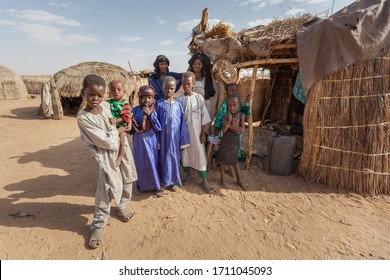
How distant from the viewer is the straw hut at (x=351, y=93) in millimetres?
3178

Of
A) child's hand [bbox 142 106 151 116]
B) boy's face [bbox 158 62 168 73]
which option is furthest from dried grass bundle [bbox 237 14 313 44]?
child's hand [bbox 142 106 151 116]

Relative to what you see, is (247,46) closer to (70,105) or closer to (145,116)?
(145,116)

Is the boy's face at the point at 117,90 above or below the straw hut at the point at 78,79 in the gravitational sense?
below

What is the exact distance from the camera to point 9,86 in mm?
14125

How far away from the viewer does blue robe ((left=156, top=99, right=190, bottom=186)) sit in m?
3.19

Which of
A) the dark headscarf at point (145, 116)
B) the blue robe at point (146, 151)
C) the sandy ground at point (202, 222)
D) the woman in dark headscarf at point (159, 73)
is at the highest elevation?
the woman in dark headscarf at point (159, 73)

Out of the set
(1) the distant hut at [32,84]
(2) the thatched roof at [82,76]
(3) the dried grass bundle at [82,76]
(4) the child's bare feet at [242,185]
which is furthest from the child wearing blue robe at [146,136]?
(1) the distant hut at [32,84]

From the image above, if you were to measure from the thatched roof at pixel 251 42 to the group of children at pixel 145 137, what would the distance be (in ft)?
4.27

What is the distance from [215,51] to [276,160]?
2431 mm

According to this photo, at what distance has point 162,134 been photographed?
326cm

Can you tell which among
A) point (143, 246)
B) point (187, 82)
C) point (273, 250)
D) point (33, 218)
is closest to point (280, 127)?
point (187, 82)

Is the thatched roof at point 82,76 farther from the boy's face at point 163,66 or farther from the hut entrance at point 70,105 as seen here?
the boy's face at point 163,66

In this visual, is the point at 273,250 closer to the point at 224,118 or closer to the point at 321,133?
the point at 224,118

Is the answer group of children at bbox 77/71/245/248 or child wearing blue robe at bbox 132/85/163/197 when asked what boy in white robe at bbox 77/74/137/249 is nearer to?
group of children at bbox 77/71/245/248
